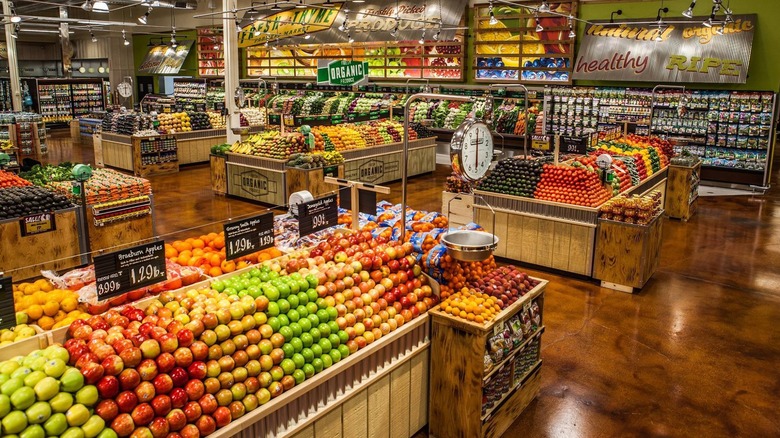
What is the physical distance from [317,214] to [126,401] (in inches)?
86.8

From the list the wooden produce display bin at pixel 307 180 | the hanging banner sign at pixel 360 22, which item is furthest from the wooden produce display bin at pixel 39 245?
the hanging banner sign at pixel 360 22

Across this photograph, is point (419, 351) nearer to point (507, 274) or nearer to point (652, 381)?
point (507, 274)

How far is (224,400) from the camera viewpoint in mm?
2857

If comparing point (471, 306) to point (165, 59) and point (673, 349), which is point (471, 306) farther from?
point (165, 59)

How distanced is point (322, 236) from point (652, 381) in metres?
3.00

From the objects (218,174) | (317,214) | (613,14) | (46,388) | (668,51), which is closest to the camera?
(46,388)

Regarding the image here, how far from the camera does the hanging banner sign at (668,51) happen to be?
12539mm

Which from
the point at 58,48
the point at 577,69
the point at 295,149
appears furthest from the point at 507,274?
the point at 58,48

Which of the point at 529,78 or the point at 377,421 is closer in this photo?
the point at 377,421

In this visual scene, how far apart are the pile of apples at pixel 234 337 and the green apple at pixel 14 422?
11.0 inches

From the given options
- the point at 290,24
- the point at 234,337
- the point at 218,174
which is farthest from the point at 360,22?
the point at 234,337

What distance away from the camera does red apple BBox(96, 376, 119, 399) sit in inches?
100

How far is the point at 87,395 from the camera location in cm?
249

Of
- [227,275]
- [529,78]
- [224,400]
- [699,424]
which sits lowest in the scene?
[699,424]
